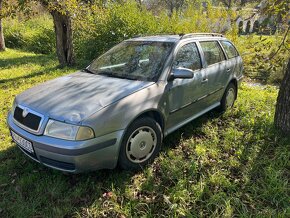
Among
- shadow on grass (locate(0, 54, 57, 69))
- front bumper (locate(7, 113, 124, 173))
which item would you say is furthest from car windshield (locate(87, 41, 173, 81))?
shadow on grass (locate(0, 54, 57, 69))

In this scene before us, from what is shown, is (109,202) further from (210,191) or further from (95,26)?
(95,26)

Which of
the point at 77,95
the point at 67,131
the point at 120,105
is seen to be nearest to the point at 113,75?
the point at 77,95

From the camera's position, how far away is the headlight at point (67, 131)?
2770mm

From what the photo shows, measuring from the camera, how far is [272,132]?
429 cm

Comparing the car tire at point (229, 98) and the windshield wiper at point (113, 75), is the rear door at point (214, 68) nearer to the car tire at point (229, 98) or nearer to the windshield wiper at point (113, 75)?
the car tire at point (229, 98)

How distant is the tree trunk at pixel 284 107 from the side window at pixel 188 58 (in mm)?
1301

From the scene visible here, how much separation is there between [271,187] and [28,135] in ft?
9.26

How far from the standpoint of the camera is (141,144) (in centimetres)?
335

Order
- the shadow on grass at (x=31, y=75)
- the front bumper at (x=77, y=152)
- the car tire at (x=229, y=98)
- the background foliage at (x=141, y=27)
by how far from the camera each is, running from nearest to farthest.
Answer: the front bumper at (x=77, y=152) < the car tire at (x=229, y=98) < the shadow on grass at (x=31, y=75) < the background foliage at (x=141, y=27)

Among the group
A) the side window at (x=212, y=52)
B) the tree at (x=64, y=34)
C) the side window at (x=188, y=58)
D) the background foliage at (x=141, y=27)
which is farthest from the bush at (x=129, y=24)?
the side window at (x=188, y=58)

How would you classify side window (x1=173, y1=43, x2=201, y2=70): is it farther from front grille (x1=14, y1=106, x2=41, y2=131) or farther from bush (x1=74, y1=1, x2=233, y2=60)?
bush (x1=74, y1=1, x2=233, y2=60)

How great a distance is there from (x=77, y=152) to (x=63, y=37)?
7248mm

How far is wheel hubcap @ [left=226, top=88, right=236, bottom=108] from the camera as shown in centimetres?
529

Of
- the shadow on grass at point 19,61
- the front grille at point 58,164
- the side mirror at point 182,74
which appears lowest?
the shadow on grass at point 19,61
